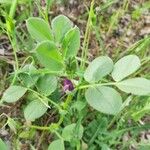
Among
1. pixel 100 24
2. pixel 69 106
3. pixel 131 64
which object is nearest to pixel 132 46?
pixel 100 24

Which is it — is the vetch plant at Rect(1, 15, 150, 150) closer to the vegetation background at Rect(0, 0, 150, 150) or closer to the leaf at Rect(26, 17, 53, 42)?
the leaf at Rect(26, 17, 53, 42)

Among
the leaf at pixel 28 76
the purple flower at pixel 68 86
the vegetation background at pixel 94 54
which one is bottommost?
the vegetation background at pixel 94 54

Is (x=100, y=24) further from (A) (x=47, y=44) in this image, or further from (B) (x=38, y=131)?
(A) (x=47, y=44)

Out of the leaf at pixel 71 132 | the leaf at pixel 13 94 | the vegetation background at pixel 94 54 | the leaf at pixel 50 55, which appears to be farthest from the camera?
the vegetation background at pixel 94 54

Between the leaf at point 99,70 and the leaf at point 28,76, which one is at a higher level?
the leaf at point 99,70

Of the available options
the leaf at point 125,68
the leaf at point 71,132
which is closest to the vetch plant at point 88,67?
the leaf at point 125,68

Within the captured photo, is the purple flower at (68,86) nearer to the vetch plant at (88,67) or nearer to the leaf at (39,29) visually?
the vetch plant at (88,67)
